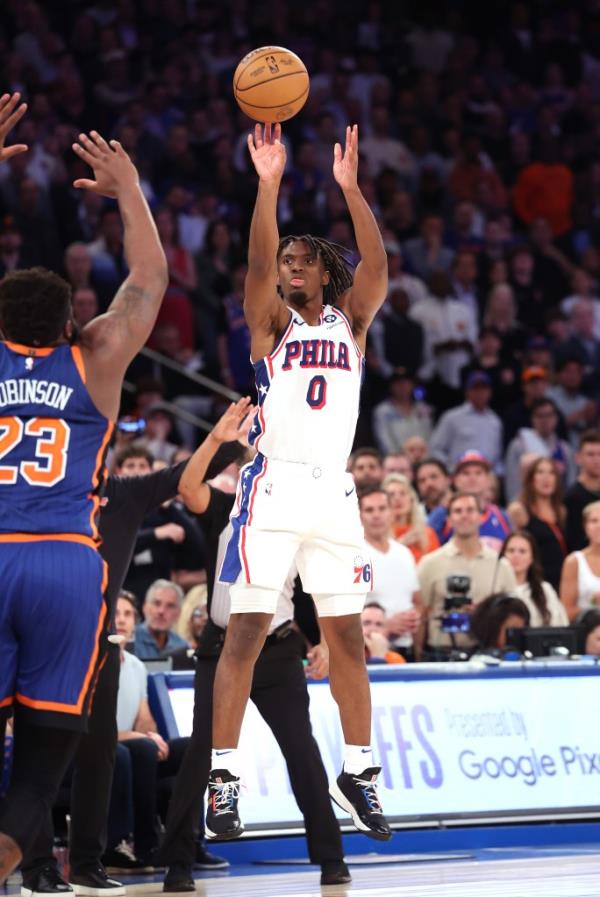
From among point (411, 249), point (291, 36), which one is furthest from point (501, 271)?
point (291, 36)

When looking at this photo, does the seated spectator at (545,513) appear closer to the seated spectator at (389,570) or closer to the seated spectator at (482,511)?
the seated spectator at (482,511)

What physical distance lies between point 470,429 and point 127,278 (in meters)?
10.4

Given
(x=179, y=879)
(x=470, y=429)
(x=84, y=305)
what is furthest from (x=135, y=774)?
(x=470, y=429)

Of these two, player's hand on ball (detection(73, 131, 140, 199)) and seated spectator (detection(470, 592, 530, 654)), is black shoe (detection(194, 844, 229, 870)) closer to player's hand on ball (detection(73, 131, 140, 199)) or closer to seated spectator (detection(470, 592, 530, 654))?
seated spectator (detection(470, 592, 530, 654))

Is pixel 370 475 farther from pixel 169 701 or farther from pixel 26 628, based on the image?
pixel 26 628

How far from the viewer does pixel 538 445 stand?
16172mm

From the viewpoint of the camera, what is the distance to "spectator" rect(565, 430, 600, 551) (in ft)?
44.2

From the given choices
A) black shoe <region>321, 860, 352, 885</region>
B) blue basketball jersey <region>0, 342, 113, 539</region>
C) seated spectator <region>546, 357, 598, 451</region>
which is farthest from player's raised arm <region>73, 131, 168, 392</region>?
seated spectator <region>546, 357, 598, 451</region>

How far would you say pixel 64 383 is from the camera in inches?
233

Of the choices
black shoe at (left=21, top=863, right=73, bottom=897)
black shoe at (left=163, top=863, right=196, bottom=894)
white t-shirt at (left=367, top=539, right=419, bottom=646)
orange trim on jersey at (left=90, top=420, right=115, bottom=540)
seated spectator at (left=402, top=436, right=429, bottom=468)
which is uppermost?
seated spectator at (left=402, top=436, right=429, bottom=468)

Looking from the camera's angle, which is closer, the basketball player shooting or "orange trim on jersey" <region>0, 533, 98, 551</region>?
"orange trim on jersey" <region>0, 533, 98, 551</region>

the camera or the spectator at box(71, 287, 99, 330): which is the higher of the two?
the spectator at box(71, 287, 99, 330)

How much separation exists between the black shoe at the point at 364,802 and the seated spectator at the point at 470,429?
8.65 m

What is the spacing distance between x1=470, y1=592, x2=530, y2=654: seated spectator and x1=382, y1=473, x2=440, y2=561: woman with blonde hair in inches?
63.9
